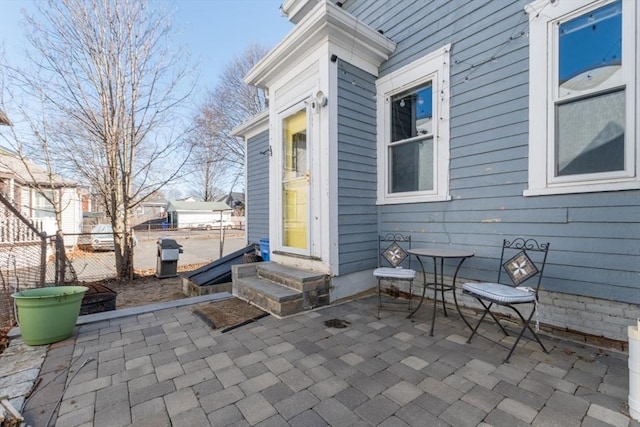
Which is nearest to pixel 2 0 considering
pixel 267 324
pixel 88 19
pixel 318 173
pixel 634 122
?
pixel 88 19

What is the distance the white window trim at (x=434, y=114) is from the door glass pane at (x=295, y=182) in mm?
1081

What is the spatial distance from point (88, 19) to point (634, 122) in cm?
871

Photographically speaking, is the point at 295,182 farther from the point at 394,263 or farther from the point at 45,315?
the point at 45,315

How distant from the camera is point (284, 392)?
1.79m

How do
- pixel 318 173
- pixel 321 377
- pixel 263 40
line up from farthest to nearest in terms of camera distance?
1. pixel 263 40
2. pixel 318 173
3. pixel 321 377

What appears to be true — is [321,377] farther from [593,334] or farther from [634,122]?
[634,122]

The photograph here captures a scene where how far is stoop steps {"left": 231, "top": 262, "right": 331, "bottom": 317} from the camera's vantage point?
10.5 feet

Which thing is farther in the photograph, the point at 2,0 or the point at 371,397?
the point at 2,0

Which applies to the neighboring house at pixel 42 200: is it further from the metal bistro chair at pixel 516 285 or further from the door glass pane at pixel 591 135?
the door glass pane at pixel 591 135

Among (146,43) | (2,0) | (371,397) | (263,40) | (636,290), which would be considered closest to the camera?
(371,397)

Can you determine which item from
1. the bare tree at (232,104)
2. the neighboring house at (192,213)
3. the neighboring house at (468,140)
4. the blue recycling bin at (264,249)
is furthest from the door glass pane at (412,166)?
the neighboring house at (192,213)

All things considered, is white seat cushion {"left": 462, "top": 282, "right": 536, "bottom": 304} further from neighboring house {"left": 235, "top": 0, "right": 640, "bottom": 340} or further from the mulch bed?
the mulch bed

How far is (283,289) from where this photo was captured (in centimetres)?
346

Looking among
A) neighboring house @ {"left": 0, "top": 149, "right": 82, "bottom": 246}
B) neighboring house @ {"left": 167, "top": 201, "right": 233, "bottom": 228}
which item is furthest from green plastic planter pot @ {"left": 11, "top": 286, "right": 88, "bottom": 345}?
neighboring house @ {"left": 167, "top": 201, "right": 233, "bottom": 228}
